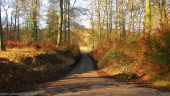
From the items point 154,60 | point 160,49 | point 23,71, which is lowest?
point 23,71

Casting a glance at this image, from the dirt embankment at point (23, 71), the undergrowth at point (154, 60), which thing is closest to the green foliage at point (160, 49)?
the undergrowth at point (154, 60)

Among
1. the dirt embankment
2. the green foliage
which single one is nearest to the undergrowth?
the green foliage

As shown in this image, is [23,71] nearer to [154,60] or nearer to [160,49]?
[154,60]

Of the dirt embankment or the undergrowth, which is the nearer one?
the dirt embankment

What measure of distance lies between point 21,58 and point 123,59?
10.5 meters

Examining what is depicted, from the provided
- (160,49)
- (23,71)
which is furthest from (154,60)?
(23,71)

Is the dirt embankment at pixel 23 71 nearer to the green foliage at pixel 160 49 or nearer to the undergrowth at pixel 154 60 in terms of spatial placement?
the undergrowth at pixel 154 60

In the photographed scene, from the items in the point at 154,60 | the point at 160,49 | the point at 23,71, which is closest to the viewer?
the point at 160,49

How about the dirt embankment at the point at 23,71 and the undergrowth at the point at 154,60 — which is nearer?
the dirt embankment at the point at 23,71

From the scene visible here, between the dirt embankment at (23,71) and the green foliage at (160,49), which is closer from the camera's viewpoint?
the dirt embankment at (23,71)

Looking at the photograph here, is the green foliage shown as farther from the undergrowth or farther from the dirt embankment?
the dirt embankment

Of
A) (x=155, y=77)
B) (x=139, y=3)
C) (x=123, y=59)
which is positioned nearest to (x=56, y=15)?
(x=139, y=3)

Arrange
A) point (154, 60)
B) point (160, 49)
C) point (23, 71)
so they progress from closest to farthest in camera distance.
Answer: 1. point (160, 49)
2. point (154, 60)
3. point (23, 71)

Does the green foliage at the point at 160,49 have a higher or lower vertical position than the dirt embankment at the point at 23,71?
higher
